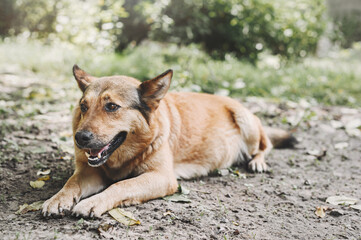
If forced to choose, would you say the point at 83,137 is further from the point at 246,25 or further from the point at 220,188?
the point at 246,25

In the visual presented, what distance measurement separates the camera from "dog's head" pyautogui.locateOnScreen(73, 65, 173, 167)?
3.05 meters

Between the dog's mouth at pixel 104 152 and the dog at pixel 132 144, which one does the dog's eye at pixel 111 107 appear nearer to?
the dog at pixel 132 144

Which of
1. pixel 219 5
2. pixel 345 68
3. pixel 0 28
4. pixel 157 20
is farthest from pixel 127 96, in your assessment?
pixel 0 28

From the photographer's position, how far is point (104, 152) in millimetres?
3162

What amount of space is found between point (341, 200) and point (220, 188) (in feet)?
4.22

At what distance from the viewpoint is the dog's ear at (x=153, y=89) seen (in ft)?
11.0

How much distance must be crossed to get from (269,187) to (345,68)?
824cm

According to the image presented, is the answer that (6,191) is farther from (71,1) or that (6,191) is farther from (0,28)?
(0,28)

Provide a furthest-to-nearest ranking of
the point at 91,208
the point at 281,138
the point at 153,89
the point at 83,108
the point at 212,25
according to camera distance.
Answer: the point at 212,25
the point at 281,138
the point at 153,89
the point at 83,108
the point at 91,208

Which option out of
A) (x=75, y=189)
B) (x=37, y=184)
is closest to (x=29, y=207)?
(x=75, y=189)

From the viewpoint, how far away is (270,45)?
10.6 m

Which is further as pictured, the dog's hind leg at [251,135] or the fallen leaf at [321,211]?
the dog's hind leg at [251,135]

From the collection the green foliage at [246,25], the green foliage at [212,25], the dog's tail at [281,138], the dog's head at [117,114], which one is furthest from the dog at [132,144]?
the green foliage at [246,25]

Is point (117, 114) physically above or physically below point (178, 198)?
above
